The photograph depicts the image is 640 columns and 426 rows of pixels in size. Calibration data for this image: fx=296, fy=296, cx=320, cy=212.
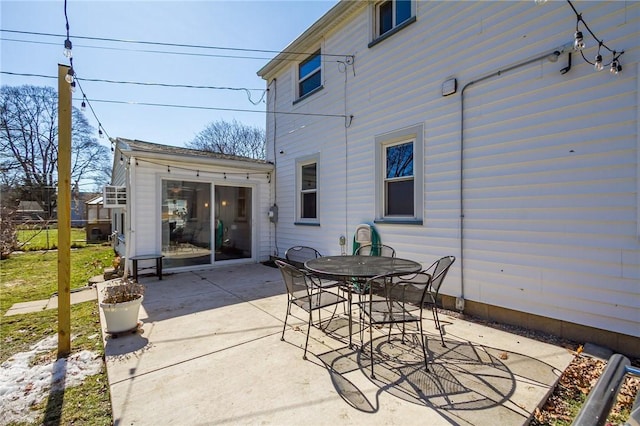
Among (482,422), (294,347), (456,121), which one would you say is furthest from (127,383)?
(456,121)

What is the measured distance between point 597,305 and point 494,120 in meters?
2.38

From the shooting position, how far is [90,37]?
531 cm

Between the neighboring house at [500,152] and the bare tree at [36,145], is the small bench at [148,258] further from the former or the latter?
the bare tree at [36,145]

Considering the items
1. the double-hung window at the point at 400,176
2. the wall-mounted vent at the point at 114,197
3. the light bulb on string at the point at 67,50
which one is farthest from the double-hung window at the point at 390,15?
the wall-mounted vent at the point at 114,197

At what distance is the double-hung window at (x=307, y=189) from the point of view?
713 centimetres

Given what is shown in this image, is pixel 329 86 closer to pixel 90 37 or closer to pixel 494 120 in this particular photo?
pixel 494 120

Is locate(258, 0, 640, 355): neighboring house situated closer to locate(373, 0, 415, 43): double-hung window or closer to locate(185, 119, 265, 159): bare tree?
locate(373, 0, 415, 43): double-hung window

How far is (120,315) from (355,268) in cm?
279

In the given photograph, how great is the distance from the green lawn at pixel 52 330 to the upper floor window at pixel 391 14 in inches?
251

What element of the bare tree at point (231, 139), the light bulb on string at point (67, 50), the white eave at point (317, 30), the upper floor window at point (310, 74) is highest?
the bare tree at point (231, 139)

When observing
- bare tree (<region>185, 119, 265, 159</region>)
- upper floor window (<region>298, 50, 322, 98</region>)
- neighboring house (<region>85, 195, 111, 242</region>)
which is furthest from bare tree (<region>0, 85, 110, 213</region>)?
upper floor window (<region>298, 50, 322, 98</region>)

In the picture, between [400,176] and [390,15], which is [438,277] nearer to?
[400,176]

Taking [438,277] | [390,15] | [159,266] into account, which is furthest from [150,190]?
[438,277]

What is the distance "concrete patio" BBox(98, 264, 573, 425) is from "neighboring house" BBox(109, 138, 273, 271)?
311 centimetres
